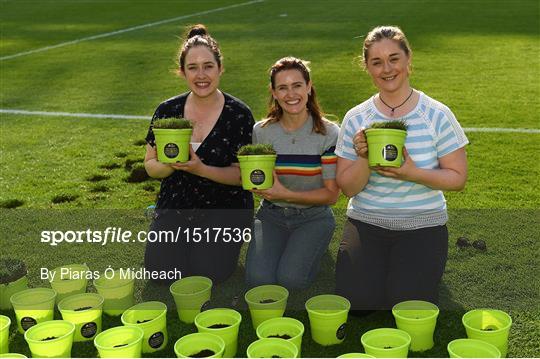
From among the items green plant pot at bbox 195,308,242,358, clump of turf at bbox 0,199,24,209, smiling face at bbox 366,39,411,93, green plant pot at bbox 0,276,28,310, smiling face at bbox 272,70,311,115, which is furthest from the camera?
clump of turf at bbox 0,199,24,209

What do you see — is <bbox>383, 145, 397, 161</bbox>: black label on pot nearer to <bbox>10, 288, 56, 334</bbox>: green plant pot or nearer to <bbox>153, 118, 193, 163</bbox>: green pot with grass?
<bbox>153, 118, 193, 163</bbox>: green pot with grass

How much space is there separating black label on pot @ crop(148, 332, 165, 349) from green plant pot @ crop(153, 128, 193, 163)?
1.05 metres

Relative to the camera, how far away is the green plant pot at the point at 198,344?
3117 mm

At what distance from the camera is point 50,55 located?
13570mm

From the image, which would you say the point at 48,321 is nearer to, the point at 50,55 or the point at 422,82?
the point at 422,82

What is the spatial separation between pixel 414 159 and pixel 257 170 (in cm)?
95

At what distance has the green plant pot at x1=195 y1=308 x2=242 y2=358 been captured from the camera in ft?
10.7

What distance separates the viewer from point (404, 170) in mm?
3459

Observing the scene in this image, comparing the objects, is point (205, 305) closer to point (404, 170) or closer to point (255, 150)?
point (255, 150)

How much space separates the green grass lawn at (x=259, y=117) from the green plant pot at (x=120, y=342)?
27 cm

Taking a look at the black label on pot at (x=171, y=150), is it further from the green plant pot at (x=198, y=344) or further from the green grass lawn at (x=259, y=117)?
the green plant pot at (x=198, y=344)

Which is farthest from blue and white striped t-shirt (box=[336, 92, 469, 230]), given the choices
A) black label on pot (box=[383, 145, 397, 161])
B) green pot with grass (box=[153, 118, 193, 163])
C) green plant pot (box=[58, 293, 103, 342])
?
green plant pot (box=[58, 293, 103, 342])

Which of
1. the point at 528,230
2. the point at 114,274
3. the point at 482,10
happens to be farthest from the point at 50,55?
the point at 482,10

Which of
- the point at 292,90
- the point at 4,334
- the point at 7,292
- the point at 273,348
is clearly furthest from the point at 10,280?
the point at 292,90
